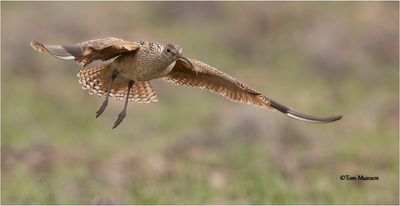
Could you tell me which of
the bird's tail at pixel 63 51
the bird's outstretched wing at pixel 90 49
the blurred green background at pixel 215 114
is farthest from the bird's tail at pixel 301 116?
the bird's tail at pixel 63 51

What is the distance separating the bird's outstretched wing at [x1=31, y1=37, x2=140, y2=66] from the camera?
690 centimetres

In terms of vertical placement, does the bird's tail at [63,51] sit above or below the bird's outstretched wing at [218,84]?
below

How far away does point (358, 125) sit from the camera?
1389 centimetres

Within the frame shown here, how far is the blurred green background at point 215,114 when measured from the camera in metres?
10.1

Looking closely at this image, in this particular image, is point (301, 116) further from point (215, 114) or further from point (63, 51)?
point (215, 114)

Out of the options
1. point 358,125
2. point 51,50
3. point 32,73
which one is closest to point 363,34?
point 358,125

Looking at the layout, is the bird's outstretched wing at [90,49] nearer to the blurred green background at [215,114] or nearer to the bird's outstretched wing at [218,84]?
the bird's outstretched wing at [218,84]

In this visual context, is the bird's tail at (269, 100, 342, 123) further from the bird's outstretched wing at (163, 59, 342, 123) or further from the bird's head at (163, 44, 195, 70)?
the bird's head at (163, 44, 195, 70)

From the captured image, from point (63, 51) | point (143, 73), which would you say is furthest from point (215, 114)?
point (63, 51)

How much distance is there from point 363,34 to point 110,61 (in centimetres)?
1112

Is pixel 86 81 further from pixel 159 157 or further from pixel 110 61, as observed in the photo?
pixel 159 157

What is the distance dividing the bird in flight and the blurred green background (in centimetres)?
110

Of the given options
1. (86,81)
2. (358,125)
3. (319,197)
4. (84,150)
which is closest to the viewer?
(86,81)

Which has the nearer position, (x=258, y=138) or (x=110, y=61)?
(x=110, y=61)
